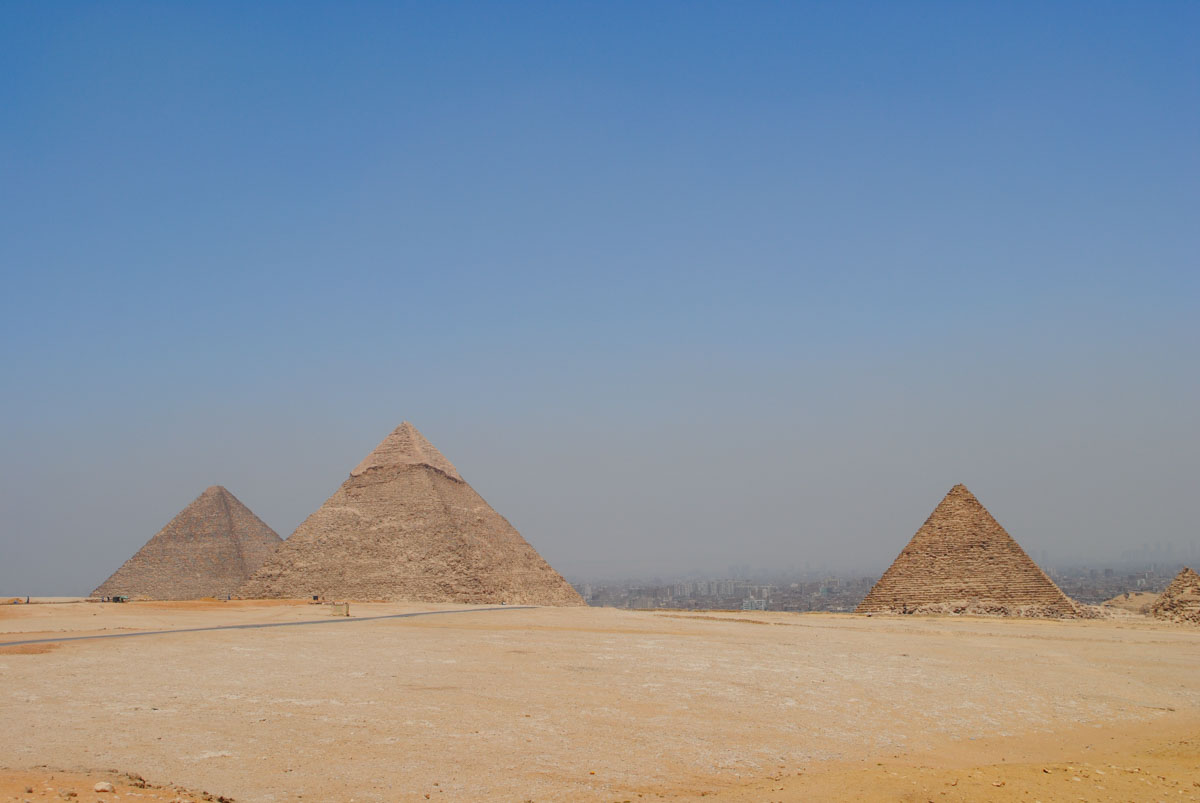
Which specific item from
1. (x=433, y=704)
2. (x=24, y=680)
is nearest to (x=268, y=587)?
(x=24, y=680)

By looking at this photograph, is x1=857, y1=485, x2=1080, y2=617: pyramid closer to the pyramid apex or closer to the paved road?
the paved road

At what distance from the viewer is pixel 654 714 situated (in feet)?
42.4

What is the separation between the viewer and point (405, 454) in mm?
55281

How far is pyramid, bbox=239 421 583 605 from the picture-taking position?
157 ft

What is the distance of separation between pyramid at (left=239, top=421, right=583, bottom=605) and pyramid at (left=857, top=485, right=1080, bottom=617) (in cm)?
1953

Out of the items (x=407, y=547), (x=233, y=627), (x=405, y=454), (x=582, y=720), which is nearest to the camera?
(x=582, y=720)

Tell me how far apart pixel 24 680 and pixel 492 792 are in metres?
10.4

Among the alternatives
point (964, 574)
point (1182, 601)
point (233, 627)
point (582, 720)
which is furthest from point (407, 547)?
point (582, 720)

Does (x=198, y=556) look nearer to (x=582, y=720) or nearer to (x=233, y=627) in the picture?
(x=233, y=627)

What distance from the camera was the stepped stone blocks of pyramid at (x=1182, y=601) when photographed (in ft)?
133

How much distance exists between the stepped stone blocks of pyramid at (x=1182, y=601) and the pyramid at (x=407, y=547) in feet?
102

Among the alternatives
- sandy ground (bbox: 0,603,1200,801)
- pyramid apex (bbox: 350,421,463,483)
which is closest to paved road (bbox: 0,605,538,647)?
sandy ground (bbox: 0,603,1200,801)

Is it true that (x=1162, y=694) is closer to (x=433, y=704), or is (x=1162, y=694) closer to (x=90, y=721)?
(x=433, y=704)

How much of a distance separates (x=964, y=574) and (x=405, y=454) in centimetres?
3261
